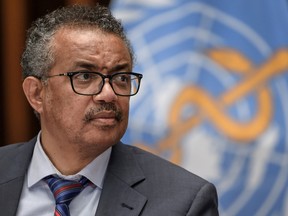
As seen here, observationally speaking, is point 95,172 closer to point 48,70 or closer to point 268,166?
point 48,70

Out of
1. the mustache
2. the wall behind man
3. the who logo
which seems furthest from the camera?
the wall behind man

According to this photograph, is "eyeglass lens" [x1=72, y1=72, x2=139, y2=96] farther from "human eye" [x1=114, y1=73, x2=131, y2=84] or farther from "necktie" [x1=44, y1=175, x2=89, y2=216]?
"necktie" [x1=44, y1=175, x2=89, y2=216]

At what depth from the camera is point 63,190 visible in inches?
56.0

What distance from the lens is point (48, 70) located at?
1.46 metres

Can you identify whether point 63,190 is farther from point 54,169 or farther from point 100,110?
point 100,110

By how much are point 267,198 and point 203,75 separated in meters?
0.54

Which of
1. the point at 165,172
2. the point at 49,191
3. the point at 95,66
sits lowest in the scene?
the point at 49,191

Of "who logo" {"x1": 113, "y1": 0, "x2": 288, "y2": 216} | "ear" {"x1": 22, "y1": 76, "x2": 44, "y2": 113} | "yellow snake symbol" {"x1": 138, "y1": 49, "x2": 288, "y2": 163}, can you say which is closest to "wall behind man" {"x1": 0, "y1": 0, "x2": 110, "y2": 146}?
"who logo" {"x1": 113, "y1": 0, "x2": 288, "y2": 216}

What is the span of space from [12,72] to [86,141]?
1181 mm

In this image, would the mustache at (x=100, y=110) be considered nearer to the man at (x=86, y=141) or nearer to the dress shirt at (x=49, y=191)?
the man at (x=86, y=141)

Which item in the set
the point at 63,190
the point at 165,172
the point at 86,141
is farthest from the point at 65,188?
the point at 165,172

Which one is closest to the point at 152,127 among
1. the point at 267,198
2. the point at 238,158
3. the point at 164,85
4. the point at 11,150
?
the point at 164,85

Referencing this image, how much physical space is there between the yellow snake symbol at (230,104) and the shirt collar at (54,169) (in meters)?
0.91

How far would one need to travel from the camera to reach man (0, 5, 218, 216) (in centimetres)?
138
